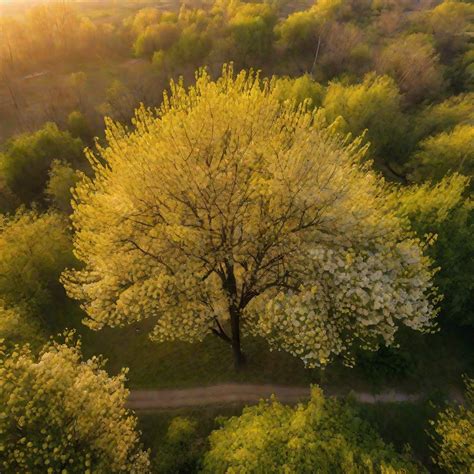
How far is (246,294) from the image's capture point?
2170cm

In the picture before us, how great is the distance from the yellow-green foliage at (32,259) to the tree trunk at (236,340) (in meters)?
17.8

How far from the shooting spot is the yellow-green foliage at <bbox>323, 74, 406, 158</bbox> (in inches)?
1719

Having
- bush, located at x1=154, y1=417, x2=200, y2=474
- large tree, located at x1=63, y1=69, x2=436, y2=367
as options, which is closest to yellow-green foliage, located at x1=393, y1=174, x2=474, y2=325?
large tree, located at x1=63, y1=69, x2=436, y2=367

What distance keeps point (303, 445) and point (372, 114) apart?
128 feet

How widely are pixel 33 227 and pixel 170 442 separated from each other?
73.1ft

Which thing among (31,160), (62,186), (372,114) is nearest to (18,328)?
(62,186)

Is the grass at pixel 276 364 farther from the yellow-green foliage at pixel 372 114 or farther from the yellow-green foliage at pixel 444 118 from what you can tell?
the yellow-green foliage at pixel 444 118

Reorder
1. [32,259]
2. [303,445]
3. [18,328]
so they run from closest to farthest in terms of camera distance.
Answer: [303,445] < [18,328] < [32,259]

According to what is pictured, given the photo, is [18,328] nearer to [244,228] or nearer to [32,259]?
[32,259]

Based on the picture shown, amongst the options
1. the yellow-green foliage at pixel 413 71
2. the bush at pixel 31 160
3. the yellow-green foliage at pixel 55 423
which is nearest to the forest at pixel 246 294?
the yellow-green foliage at pixel 55 423

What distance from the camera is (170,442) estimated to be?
2164 cm

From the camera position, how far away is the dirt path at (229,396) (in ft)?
85.9

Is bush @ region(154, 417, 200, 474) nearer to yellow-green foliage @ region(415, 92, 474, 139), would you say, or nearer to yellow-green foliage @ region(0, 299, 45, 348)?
yellow-green foliage @ region(0, 299, 45, 348)

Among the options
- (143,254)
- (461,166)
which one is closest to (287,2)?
(461,166)
